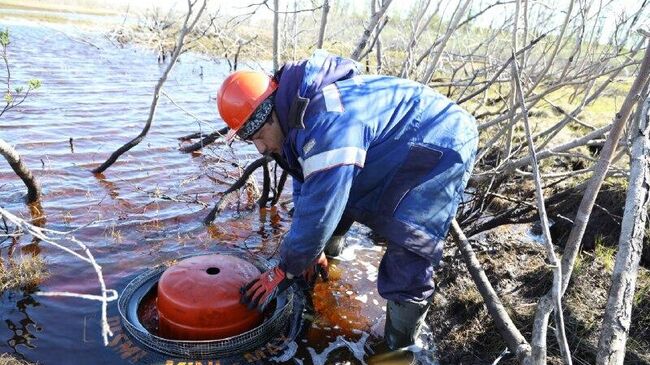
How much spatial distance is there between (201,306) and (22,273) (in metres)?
2.14

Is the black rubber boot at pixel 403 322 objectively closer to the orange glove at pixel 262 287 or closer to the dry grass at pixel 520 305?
the dry grass at pixel 520 305

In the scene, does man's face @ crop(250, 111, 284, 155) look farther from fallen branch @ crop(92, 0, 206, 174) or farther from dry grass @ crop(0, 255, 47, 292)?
fallen branch @ crop(92, 0, 206, 174)

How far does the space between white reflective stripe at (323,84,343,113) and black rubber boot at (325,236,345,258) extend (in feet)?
7.19

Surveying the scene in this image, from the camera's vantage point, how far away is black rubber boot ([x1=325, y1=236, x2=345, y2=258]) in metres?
4.88

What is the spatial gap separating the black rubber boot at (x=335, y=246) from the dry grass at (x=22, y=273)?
8.89 ft

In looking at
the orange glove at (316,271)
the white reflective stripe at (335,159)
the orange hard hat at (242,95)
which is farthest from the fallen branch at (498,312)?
the orange hard hat at (242,95)

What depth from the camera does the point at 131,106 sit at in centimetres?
1130

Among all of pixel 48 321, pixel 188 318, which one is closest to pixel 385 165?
pixel 188 318

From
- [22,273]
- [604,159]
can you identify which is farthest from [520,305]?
[22,273]

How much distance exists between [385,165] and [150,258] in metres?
3.06

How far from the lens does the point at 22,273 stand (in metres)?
4.28

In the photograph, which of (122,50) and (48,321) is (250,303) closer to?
(48,321)

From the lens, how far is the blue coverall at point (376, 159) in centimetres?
281

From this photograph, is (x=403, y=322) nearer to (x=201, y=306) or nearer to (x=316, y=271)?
(x=316, y=271)
